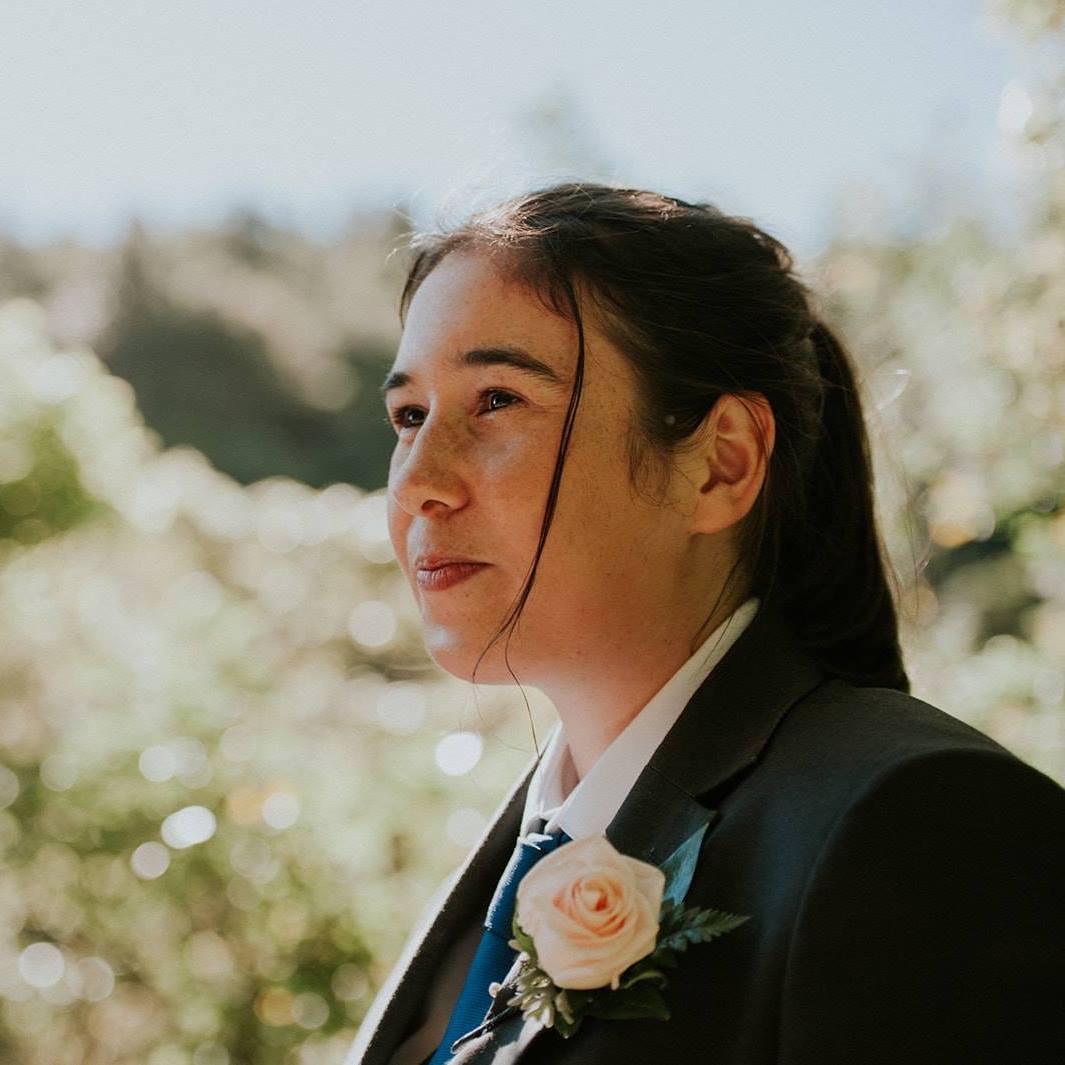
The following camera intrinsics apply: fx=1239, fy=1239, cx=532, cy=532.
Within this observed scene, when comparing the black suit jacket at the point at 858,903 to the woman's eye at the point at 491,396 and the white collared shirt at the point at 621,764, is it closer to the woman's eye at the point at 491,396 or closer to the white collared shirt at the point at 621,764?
the white collared shirt at the point at 621,764

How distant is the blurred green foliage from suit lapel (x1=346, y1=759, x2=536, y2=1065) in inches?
23.2

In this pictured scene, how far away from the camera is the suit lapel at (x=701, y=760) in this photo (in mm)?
1267

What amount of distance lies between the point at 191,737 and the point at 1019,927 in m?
2.51

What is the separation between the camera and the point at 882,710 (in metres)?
1.27

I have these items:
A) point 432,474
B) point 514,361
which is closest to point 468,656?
point 432,474

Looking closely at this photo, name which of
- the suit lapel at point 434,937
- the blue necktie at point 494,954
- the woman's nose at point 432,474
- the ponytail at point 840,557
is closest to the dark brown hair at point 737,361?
the ponytail at point 840,557

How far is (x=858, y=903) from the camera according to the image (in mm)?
1033

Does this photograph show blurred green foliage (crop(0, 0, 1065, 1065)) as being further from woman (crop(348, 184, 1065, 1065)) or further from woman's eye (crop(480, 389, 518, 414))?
woman's eye (crop(480, 389, 518, 414))

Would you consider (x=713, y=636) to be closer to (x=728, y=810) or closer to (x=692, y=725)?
(x=692, y=725)

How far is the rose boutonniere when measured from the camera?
1106mm

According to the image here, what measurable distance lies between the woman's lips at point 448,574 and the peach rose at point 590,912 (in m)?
0.37

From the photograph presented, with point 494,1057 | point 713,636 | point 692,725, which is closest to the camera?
point 494,1057

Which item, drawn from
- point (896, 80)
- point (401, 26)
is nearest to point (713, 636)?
point (896, 80)

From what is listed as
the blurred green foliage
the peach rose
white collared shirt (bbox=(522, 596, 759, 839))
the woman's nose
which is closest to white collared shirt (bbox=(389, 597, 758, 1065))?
white collared shirt (bbox=(522, 596, 759, 839))
